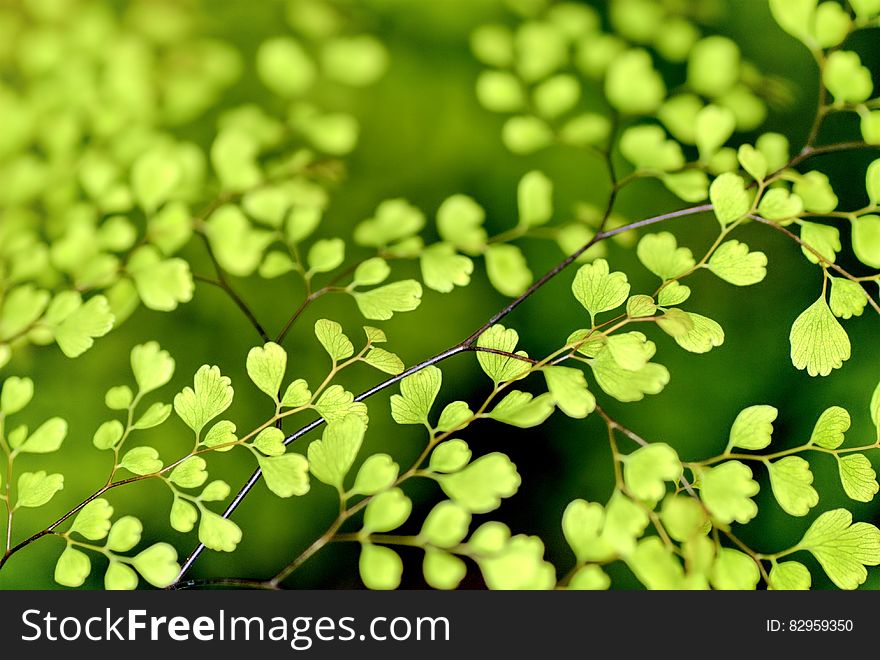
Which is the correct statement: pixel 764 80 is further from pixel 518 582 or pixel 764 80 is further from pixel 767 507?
pixel 518 582

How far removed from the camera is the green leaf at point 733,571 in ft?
1.27

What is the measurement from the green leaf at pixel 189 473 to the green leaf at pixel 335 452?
93 millimetres

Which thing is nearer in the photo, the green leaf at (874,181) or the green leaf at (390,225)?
the green leaf at (874,181)

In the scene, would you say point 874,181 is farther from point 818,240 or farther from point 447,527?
point 447,527

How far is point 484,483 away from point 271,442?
0.52ft

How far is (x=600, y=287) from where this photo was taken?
44 cm

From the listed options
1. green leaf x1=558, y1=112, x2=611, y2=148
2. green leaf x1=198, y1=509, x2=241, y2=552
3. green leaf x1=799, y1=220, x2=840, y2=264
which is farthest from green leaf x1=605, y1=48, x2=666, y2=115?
green leaf x1=198, y1=509, x2=241, y2=552

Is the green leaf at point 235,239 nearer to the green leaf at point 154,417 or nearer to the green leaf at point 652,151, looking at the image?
the green leaf at point 154,417

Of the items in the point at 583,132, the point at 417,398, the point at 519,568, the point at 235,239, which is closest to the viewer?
the point at 519,568

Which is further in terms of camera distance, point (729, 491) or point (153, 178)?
point (153, 178)

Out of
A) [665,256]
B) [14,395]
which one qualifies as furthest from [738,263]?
[14,395]

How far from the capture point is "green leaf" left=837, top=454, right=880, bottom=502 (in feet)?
1.42

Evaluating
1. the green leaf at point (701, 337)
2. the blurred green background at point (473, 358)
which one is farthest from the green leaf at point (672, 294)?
the blurred green background at point (473, 358)
